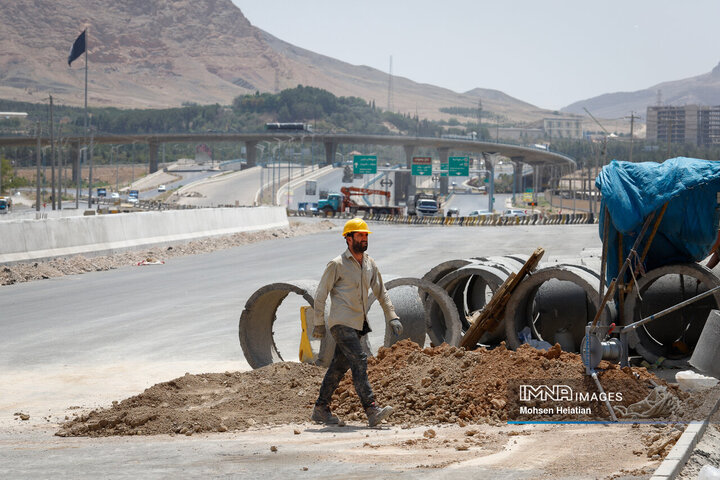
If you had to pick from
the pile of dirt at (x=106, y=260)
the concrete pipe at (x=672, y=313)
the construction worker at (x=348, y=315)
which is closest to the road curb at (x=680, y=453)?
the construction worker at (x=348, y=315)

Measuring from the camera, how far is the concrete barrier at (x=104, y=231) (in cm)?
2617

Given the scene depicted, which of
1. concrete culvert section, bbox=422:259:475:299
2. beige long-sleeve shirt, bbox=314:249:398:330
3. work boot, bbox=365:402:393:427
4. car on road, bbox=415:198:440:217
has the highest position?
beige long-sleeve shirt, bbox=314:249:398:330

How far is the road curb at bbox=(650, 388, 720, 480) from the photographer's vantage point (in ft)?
21.5

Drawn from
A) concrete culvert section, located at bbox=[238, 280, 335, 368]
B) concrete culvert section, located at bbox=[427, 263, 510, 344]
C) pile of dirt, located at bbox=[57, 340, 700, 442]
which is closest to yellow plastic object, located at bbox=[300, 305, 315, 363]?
concrete culvert section, located at bbox=[238, 280, 335, 368]

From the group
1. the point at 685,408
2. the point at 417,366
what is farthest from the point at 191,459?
the point at 685,408

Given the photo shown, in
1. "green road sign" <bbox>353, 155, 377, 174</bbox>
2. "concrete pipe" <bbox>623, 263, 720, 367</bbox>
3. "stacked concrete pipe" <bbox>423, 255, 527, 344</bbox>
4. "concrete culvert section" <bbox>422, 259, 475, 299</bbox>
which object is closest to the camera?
"concrete pipe" <bbox>623, 263, 720, 367</bbox>

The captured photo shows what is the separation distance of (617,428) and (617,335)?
3.41 meters

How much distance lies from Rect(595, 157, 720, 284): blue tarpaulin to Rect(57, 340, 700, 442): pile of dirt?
10.4 ft

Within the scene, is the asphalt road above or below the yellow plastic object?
below

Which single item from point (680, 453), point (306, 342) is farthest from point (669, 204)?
point (680, 453)

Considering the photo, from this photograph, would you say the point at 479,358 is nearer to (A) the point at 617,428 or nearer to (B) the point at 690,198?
(A) the point at 617,428

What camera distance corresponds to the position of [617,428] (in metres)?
8.92

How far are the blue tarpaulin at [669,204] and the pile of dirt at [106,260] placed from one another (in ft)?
53.5

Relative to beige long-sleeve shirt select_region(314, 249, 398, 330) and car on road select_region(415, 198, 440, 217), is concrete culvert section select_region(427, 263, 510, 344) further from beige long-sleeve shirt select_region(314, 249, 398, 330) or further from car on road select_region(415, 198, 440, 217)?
car on road select_region(415, 198, 440, 217)
